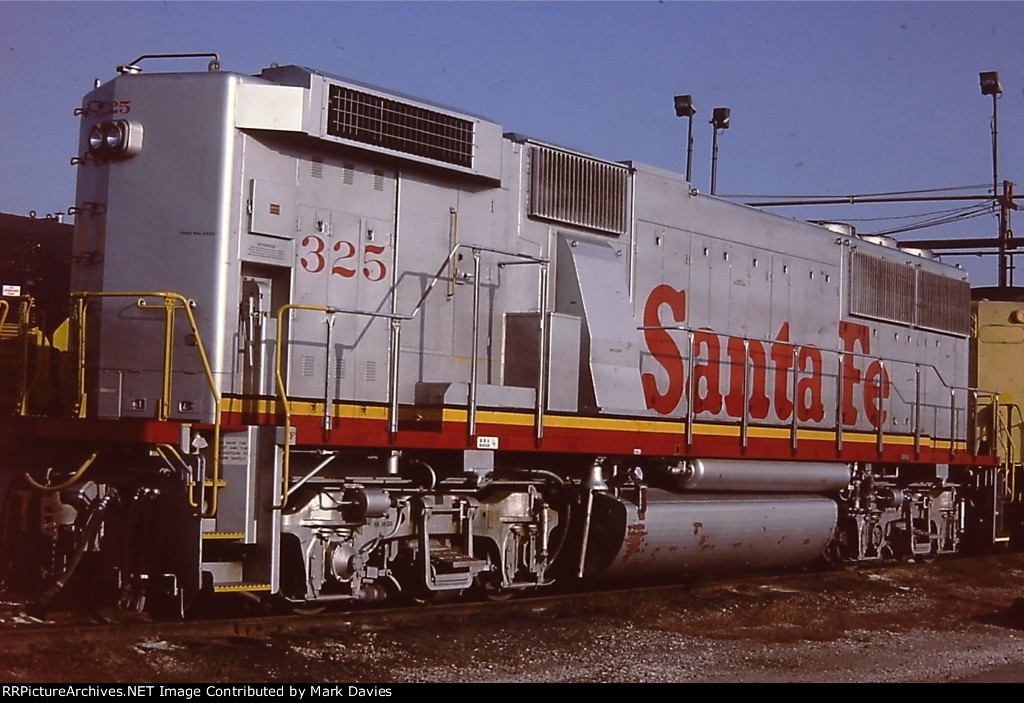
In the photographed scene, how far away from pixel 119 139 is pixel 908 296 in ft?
34.7

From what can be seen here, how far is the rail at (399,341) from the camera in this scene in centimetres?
841

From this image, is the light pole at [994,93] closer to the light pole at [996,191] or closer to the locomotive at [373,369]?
the light pole at [996,191]

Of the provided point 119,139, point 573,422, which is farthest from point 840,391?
point 119,139

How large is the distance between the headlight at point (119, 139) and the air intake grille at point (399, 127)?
4.46 feet

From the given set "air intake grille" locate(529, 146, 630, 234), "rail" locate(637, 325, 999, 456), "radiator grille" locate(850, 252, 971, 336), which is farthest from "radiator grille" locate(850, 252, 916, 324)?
"air intake grille" locate(529, 146, 630, 234)

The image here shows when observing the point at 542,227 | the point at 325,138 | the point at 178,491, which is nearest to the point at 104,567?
the point at 178,491

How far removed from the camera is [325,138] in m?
8.90

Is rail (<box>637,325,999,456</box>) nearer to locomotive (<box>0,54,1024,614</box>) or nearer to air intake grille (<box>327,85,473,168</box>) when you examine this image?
locomotive (<box>0,54,1024,614</box>)

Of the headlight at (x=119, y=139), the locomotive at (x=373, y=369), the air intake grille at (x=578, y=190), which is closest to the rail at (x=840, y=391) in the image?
the locomotive at (x=373, y=369)

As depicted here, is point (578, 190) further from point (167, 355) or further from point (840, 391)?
point (840, 391)

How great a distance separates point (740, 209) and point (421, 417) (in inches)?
208

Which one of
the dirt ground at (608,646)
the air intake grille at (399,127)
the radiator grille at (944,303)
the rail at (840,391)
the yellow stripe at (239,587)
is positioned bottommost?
the dirt ground at (608,646)

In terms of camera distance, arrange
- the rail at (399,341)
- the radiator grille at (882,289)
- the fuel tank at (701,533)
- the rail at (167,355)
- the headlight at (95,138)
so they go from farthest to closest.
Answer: the radiator grille at (882,289), the fuel tank at (701,533), the headlight at (95,138), the rail at (399,341), the rail at (167,355)

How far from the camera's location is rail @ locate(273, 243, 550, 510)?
8.41m
